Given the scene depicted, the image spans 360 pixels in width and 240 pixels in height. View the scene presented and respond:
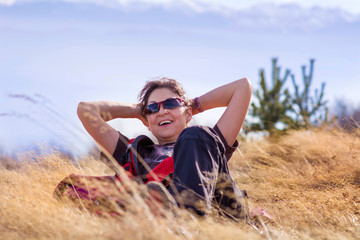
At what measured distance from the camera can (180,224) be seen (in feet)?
5.43

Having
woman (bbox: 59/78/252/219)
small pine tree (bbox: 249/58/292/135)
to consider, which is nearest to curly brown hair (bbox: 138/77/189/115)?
woman (bbox: 59/78/252/219)

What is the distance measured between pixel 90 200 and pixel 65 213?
1.29ft

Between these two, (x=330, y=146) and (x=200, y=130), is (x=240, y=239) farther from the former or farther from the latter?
(x=330, y=146)

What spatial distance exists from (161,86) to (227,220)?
1492 millimetres

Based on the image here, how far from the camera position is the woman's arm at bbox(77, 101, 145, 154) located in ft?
9.04

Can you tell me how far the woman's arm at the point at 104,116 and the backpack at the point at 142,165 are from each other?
0.16 meters

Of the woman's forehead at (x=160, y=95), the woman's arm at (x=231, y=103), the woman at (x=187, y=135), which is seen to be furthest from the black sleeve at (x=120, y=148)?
the woman's arm at (x=231, y=103)

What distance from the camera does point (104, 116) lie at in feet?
9.92

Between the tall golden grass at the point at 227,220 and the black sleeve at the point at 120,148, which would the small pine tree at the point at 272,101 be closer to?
the tall golden grass at the point at 227,220

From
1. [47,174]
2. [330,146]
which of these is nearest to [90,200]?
[47,174]

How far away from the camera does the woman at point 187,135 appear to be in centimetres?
190

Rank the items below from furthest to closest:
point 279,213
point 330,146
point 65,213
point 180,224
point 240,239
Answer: point 330,146
point 279,213
point 65,213
point 180,224
point 240,239

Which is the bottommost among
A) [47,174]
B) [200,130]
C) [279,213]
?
[279,213]

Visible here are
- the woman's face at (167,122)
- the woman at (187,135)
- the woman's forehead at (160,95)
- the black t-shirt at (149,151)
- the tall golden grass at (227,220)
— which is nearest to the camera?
the tall golden grass at (227,220)
